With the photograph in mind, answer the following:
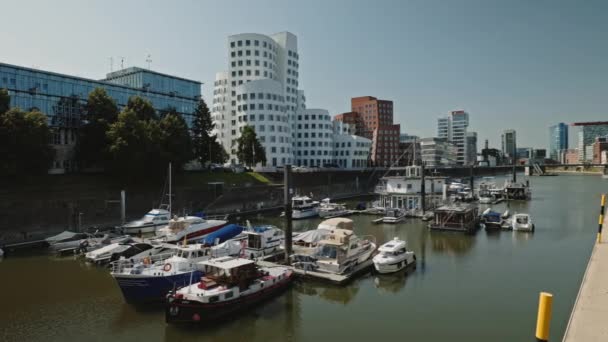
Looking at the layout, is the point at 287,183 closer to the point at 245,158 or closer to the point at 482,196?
the point at 245,158

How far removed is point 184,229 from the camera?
41.6 metres

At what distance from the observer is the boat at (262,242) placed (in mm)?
33969

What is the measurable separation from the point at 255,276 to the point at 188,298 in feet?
15.4

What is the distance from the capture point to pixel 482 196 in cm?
8938

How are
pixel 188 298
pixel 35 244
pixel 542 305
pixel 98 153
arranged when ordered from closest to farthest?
pixel 542 305 → pixel 188 298 → pixel 35 244 → pixel 98 153

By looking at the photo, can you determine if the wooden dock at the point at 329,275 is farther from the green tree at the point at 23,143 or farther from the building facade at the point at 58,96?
the building facade at the point at 58,96

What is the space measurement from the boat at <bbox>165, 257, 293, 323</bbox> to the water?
701 millimetres

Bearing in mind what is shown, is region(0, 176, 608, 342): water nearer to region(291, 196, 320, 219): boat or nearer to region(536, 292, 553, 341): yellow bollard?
region(536, 292, 553, 341): yellow bollard

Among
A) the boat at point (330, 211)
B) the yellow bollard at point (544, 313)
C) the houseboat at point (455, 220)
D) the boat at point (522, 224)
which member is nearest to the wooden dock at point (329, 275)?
the yellow bollard at point (544, 313)

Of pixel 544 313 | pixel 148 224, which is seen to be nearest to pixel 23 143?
pixel 148 224

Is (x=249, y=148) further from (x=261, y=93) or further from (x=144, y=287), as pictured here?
(x=144, y=287)

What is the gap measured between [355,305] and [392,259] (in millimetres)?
7298

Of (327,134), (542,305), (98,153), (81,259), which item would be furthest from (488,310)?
(327,134)

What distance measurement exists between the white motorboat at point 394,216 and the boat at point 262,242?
78.7 ft
